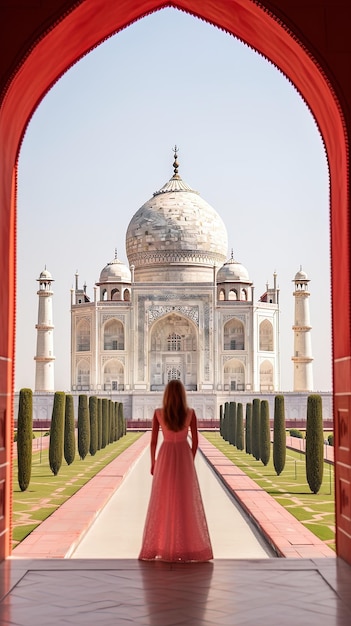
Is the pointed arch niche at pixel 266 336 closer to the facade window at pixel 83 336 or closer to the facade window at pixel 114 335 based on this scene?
the facade window at pixel 114 335

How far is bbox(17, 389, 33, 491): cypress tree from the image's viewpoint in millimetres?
9203

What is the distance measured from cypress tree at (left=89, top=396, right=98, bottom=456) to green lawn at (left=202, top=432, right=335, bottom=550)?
218 centimetres

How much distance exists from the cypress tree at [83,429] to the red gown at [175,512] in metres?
9.31

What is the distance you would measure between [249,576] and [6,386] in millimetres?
1597

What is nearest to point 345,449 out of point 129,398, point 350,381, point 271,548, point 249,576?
point 350,381

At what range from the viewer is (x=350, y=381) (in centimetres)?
456

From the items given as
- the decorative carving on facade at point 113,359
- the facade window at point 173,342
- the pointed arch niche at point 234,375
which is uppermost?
the facade window at point 173,342

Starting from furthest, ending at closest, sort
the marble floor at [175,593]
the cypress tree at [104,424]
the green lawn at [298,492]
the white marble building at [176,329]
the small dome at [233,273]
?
the small dome at [233,273]
the white marble building at [176,329]
the cypress tree at [104,424]
the green lawn at [298,492]
the marble floor at [175,593]

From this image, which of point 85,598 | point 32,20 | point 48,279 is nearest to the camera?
point 85,598

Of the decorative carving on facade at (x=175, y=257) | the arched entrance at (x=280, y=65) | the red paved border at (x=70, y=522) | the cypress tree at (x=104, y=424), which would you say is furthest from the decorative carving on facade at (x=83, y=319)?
the arched entrance at (x=280, y=65)

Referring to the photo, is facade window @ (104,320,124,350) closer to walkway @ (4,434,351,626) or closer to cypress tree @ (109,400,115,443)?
cypress tree @ (109,400,115,443)

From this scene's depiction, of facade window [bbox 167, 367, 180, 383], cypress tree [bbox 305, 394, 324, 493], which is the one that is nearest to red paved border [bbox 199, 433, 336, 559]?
cypress tree [bbox 305, 394, 324, 493]

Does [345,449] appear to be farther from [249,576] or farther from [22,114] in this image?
[22,114]

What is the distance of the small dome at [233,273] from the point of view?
3238 centimetres
